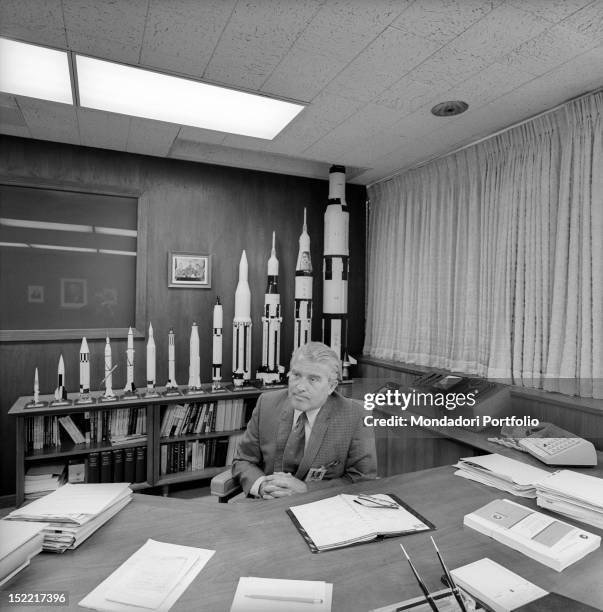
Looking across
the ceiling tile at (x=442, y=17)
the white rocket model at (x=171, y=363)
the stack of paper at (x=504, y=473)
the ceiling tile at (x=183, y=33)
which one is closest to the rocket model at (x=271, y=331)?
the white rocket model at (x=171, y=363)

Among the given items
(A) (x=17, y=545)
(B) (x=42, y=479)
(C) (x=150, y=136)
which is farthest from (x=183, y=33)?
(B) (x=42, y=479)

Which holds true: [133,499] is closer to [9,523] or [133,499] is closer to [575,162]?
[9,523]

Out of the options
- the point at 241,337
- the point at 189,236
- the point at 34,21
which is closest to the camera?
the point at 34,21

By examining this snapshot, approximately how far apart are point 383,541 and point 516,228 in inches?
91.0

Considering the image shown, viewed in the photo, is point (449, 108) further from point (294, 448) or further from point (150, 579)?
point (150, 579)

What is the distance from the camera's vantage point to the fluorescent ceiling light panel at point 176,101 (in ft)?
7.55

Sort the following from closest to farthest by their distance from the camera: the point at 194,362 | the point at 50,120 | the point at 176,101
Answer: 1. the point at 176,101
2. the point at 50,120
3. the point at 194,362

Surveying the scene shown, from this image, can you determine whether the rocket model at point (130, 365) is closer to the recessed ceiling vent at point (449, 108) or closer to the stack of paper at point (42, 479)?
the stack of paper at point (42, 479)

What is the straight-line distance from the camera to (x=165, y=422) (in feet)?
10.9

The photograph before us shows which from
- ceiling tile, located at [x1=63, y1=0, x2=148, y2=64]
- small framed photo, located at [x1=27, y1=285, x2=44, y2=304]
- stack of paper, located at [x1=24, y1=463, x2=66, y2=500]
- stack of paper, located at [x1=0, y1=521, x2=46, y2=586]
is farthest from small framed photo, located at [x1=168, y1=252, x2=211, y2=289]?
stack of paper, located at [x1=0, y1=521, x2=46, y2=586]

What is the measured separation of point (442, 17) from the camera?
1752 millimetres

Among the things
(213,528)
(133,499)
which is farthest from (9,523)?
(213,528)

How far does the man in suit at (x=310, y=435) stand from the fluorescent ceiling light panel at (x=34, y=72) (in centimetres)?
189

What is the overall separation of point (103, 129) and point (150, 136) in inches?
12.0
